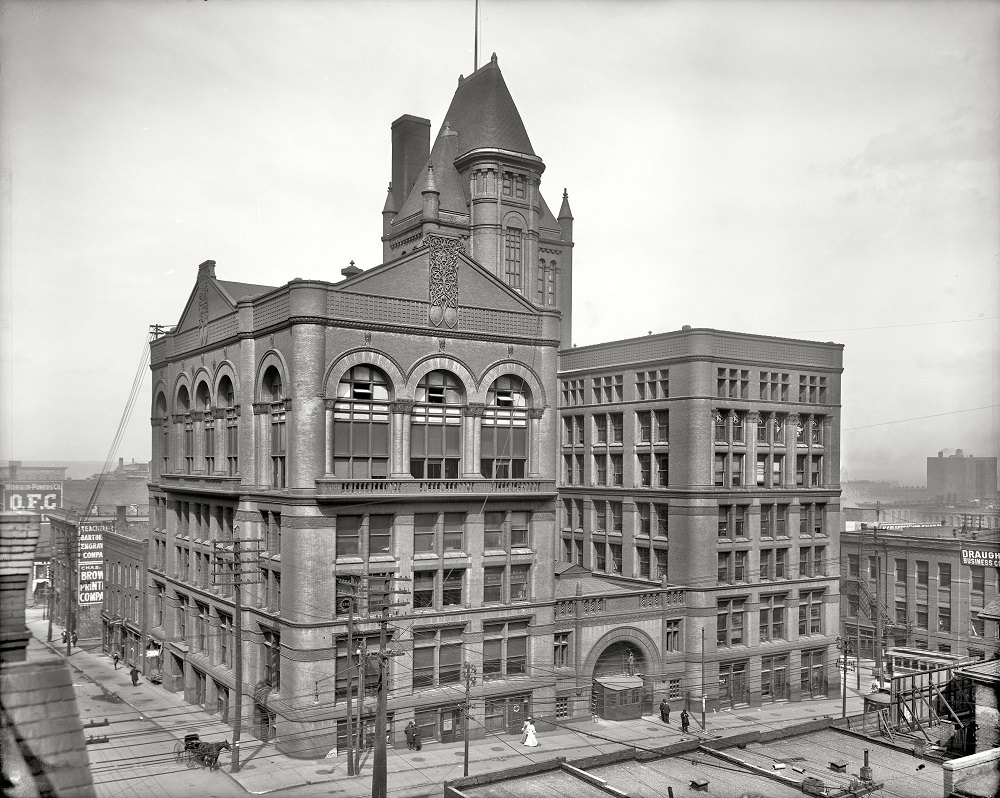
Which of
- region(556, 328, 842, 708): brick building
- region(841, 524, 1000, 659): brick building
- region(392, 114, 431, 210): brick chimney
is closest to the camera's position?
region(556, 328, 842, 708): brick building

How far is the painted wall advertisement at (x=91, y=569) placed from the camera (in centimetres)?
7325

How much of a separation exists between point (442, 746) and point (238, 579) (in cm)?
1307

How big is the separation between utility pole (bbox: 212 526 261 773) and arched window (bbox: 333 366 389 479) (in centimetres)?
616

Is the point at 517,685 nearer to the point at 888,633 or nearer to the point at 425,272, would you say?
the point at 425,272

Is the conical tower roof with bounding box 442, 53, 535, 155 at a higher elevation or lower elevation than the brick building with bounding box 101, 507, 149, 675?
higher

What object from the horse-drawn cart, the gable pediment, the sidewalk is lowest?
the sidewalk

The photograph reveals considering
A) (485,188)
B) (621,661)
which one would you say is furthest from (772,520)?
(485,188)

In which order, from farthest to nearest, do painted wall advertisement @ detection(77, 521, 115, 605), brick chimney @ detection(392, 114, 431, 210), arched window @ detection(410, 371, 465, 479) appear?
painted wall advertisement @ detection(77, 521, 115, 605) → brick chimney @ detection(392, 114, 431, 210) → arched window @ detection(410, 371, 465, 479)

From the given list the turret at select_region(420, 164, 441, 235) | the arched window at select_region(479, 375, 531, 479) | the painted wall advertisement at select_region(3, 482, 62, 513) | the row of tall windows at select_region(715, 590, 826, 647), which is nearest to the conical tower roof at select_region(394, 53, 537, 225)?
the turret at select_region(420, 164, 441, 235)

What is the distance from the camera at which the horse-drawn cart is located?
129ft

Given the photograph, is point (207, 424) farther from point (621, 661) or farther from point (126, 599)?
point (621, 661)

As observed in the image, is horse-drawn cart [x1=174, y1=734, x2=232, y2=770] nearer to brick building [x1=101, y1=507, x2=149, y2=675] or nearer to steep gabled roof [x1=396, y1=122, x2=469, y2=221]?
brick building [x1=101, y1=507, x2=149, y2=675]

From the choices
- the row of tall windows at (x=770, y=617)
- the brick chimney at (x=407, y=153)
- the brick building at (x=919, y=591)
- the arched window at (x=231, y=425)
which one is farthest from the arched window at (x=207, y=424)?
the brick building at (x=919, y=591)

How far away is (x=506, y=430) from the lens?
47.9 metres
